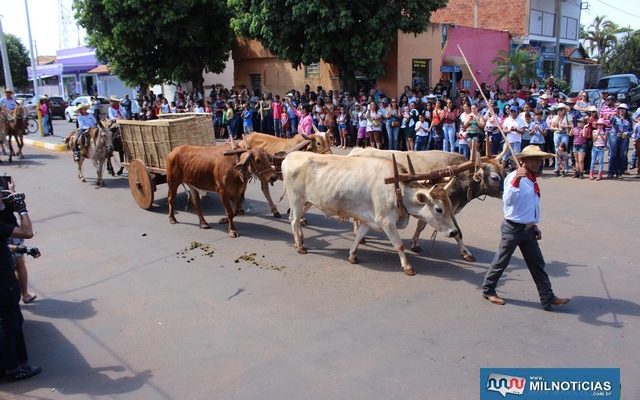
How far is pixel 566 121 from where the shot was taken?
13219 millimetres

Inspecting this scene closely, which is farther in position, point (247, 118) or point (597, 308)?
point (247, 118)

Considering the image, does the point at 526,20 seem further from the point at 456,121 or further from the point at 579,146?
the point at 579,146

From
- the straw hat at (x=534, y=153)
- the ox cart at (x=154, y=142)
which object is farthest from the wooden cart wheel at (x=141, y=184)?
the straw hat at (x=534, y=153)

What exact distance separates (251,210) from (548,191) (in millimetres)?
6239

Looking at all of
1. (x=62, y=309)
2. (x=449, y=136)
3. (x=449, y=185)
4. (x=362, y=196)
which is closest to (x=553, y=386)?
(x=449, y=185)

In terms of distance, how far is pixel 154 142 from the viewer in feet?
34.5

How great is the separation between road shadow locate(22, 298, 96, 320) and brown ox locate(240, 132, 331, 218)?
3.74 metres

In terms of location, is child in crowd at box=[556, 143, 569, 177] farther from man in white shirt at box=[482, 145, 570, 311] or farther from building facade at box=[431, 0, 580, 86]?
building facade at box=[431, 0, 580, 86]

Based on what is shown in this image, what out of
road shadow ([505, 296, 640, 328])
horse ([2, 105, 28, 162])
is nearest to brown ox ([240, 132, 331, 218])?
road shadow ([505, 296, 640, 328])

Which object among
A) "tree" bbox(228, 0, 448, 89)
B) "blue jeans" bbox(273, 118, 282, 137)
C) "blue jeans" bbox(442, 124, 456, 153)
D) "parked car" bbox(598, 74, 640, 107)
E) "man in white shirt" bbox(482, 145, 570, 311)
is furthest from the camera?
"parked car" bbox(598, 74, 640, 107)

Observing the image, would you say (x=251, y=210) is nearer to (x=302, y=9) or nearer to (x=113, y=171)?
(x=113, y=171)

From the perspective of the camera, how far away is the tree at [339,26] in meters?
18.0

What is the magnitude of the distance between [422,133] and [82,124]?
9160 millimetres

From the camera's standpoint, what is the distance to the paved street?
4727 millimetres
